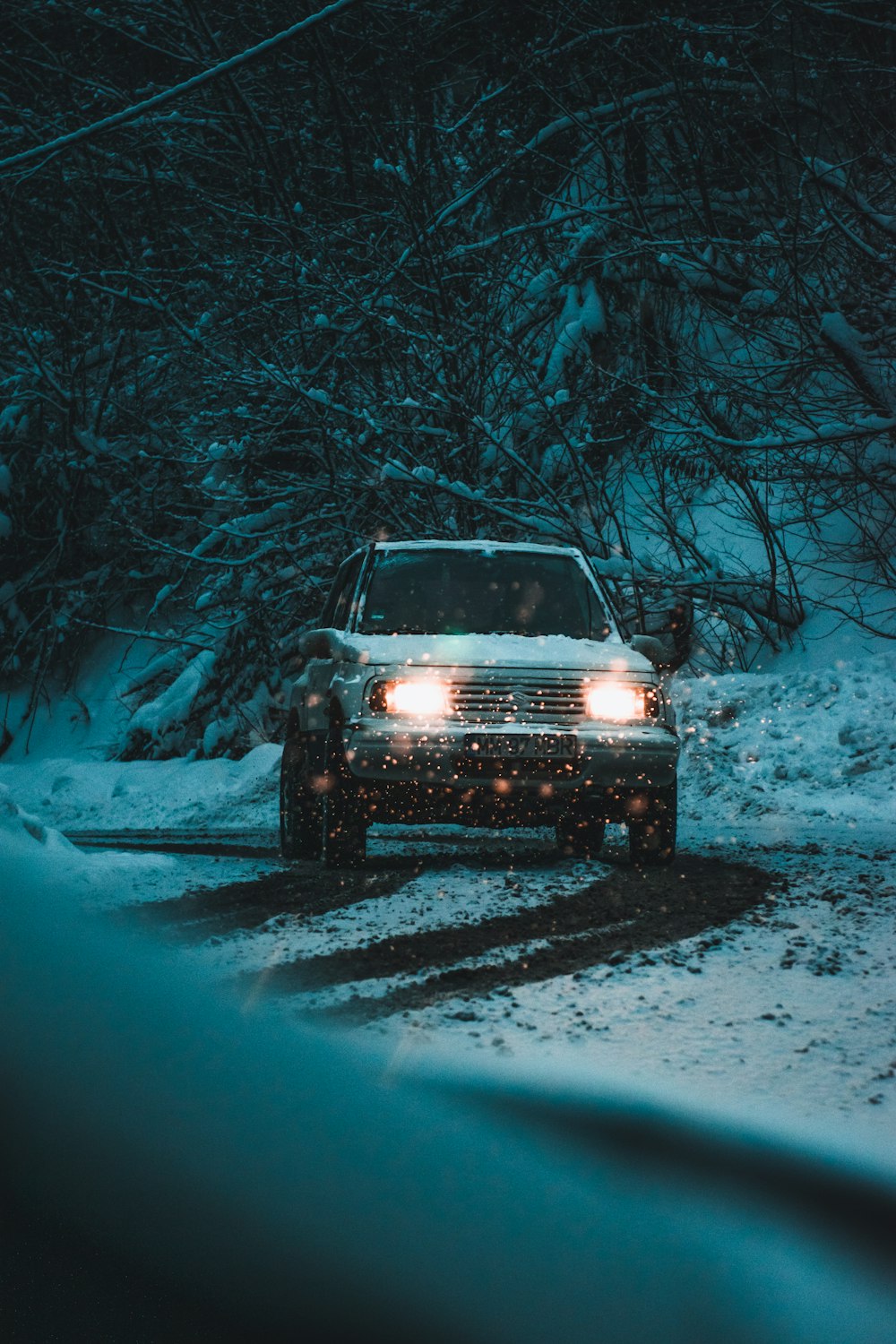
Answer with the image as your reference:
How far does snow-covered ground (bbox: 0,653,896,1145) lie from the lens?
398 cm

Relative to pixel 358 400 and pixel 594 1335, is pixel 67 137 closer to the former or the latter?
pixel 594 1335

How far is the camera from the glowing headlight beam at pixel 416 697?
794 centimetres

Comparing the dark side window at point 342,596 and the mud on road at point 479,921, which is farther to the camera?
the dark side window at point 342,596

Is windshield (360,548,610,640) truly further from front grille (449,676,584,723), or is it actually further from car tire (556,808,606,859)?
car tire (556,808,606,859)

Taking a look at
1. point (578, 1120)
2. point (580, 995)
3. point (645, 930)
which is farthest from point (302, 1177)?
point (645, 930)

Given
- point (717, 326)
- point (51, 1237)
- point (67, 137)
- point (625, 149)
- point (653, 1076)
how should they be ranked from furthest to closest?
point (717, 326) < point (625, 149) < point (67, 137) < point (653, 1076) < point (51, 1237)

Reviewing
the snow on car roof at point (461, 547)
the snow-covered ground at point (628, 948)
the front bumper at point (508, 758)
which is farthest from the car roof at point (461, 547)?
the snow-covered ground at point (628, 948)

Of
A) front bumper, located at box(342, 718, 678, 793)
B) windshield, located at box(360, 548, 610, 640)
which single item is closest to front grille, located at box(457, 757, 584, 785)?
front bumper, located at box(342, 718, 678, 793)

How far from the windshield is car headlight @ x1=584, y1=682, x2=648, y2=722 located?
96 cm

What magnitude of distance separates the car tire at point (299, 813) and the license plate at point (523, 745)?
1.47 metres

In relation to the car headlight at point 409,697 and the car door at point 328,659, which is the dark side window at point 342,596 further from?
the car headlight at point 409,697

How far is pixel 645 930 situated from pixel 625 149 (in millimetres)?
13428

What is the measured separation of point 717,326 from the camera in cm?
2370

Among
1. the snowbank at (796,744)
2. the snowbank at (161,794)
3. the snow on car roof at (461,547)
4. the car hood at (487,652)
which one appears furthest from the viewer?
the snowbank at (161,794)
